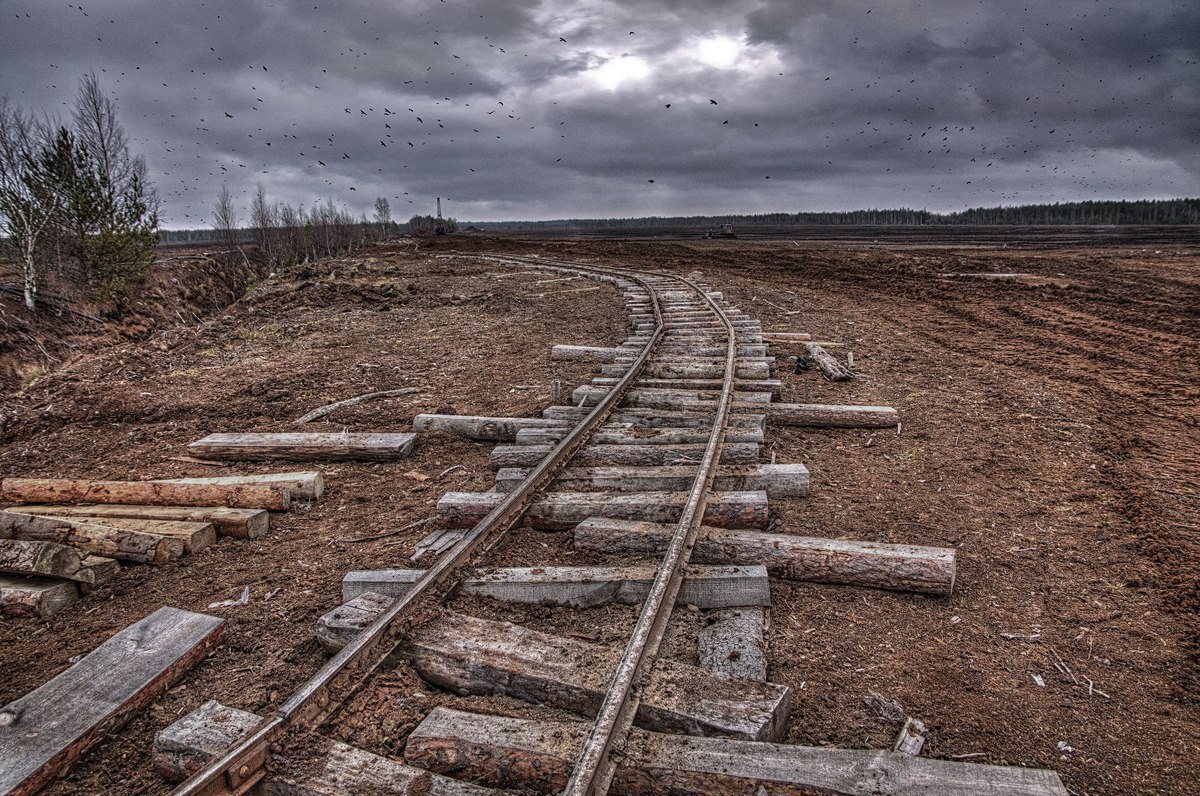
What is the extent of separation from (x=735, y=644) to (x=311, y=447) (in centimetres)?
416

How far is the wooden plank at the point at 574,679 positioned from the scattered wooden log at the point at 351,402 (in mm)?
4492

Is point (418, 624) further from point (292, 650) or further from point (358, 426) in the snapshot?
point (358, 426)

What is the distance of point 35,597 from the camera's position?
11.9 ft

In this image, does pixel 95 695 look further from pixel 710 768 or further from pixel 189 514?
pixel 710 768

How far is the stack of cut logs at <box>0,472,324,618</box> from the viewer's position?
148 inches

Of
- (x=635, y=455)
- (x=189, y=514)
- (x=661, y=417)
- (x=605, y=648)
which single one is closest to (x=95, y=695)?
(x=605, y=648)

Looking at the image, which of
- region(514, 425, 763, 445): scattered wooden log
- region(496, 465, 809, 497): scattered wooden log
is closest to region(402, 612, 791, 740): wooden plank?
region(496, 465, 809, 497): scattered wooden log

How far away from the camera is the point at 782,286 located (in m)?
17.6

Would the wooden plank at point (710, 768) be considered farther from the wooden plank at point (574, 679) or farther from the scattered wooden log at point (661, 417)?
the scattered wooden log at point (661, 417)

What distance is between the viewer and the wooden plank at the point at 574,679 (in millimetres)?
2396

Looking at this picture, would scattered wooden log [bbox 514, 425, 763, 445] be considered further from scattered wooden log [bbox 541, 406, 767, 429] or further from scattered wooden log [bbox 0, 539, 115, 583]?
scattered wooden log [bbox 0, 539, 115, 583]

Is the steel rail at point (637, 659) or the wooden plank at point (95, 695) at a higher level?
the steel rail at point (637, 659)

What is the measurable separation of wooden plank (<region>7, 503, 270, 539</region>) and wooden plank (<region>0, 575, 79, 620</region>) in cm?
71

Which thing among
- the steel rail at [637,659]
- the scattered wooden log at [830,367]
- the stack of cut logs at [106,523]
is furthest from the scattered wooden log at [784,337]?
the stack of cut logs at [106,523]
